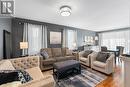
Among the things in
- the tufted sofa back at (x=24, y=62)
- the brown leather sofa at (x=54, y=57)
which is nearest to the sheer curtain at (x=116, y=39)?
the brown leather sofa at (x=54, y=57)

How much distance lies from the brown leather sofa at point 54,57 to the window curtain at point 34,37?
57cm

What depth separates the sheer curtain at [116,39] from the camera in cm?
724

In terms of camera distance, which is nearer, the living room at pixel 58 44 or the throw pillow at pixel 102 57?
the living room at pixel 58 44

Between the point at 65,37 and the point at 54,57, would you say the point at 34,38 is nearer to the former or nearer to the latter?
the point at 54,57

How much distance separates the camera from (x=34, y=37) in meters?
4.97

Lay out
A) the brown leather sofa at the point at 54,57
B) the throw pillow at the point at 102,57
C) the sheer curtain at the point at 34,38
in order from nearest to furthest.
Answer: the throw pillow at the point at 102,57, the brown leather sofa at the point at 54,57, the sheer curtain at the point at 34,38

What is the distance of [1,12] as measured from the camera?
2965 millimetres

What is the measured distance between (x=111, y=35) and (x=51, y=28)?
18.5 feet

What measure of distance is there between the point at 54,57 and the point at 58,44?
55.2 inches

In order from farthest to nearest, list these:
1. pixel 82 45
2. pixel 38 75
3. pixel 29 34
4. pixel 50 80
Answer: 1. pixel 82 45
2. pixel 29 34
3. pixel 38 75
4. pixel 50 80

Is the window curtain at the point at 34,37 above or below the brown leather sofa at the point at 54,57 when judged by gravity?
above

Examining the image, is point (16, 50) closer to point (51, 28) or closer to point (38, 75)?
point (51, 28)

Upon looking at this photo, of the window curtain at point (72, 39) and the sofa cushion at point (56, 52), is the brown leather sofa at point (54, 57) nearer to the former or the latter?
the sofa cushion at point (56, 52)

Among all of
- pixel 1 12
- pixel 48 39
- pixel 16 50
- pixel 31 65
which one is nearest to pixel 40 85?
pixel 31 65
